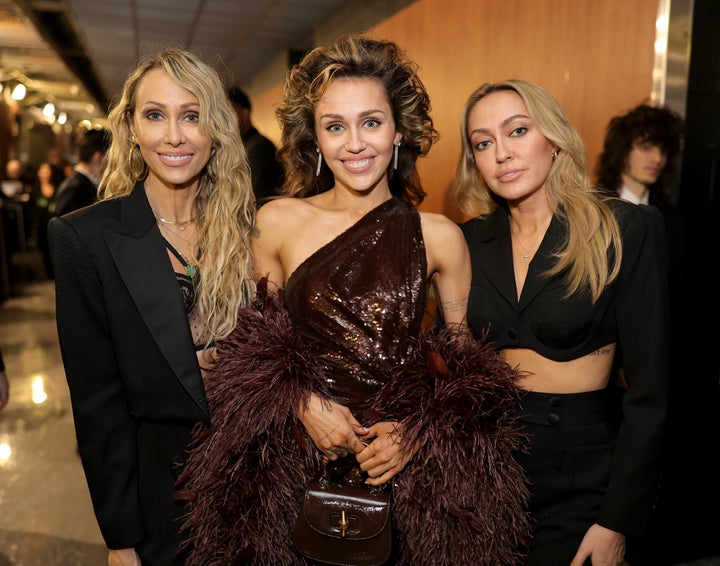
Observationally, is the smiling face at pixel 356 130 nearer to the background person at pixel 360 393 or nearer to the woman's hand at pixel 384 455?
the background person at pixel 360 393

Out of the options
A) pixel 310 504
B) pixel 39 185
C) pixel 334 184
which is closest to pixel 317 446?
pixel 310 504

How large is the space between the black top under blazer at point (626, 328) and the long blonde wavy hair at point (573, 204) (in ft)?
0.09

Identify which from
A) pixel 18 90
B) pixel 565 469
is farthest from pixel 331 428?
pixel 18 90

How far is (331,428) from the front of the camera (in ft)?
5.06

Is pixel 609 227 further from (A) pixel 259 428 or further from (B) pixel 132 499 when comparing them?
(B) pixel 132 499

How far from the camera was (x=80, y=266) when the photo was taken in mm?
1486

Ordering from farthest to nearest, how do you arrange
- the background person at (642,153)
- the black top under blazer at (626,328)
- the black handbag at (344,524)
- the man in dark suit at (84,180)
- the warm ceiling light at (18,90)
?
the warm ceiling light at (18,90), the man in dark suit at (84,180), the background person at (642,153), the black top under blazer at (626,328), the black handbag at (344,524)

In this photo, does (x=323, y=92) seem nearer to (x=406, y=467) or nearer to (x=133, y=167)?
(x=133, y=167)

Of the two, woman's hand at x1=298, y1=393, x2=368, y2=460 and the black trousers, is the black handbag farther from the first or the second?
the black trousers

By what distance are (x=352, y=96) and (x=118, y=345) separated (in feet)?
3.07

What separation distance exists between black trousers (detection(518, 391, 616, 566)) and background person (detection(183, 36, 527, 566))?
10cm

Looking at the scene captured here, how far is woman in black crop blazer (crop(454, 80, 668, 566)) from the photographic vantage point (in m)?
1.60

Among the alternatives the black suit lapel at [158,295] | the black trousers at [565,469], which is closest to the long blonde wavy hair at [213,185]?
the black suit lapel at [158,295]

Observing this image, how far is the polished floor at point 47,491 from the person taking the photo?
2.91m
